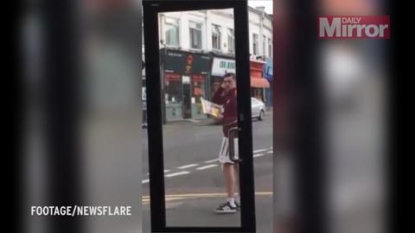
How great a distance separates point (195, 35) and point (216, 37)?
5.2 inches

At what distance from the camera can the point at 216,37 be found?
3836 millimetres

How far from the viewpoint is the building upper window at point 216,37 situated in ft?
12.6

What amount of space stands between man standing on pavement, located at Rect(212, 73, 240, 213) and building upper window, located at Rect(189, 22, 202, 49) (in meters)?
0.27

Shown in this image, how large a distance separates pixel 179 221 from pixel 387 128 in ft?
4.77

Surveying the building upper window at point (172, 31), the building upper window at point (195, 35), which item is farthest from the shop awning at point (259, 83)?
the building upper window at point (172, 31)

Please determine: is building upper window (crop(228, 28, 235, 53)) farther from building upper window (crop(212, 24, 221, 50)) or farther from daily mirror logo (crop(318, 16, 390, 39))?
daily mirror logo (crop(318, 16, 390, 39))

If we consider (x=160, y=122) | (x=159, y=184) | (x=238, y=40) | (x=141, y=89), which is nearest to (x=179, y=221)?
(x=159, y=184)

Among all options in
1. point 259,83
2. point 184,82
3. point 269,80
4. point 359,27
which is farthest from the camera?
point 184,82

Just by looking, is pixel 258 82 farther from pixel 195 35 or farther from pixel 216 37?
pixel 195 35

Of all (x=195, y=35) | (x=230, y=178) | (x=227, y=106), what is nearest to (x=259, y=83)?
(x=227, y=106)

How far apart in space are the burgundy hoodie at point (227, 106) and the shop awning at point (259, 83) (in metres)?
0.14

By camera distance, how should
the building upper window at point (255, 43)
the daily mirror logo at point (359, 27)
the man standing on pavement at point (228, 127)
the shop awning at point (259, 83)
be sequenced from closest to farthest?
1. the daily mirror logo at point (359, 27)
2. the shop awning at point (259, 83)
3. the building upper window at point (255, 43)
4. the man standing on pavement at point (228, 127)

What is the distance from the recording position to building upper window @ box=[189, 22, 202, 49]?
12.6ft

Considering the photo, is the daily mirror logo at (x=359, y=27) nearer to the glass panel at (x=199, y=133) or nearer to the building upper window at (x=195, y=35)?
the glass panel at (x=199, y=133)
